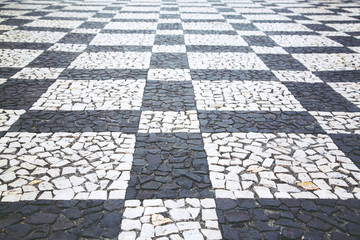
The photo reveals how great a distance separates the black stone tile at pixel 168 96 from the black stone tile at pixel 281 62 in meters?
2.16

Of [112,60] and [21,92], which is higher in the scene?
[112,60]

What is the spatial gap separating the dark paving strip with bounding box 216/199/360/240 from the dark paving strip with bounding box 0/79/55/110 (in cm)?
341

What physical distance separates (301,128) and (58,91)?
387 centimetres

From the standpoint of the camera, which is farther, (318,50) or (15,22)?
(15,22)

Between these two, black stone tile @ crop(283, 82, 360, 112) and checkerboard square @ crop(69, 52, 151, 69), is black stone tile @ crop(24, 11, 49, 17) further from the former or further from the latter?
black stone tile @ crop(283, 82, 360, 112)

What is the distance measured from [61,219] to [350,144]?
3377mm

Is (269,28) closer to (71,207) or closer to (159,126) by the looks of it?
(159,126)

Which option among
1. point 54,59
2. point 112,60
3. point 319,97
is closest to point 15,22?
point 54,59

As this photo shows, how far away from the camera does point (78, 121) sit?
3924mm

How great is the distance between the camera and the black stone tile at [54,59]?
5.88 meters

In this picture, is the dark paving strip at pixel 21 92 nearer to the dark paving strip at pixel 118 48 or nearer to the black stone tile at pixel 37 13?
the dark paving strip at pixel 118 48


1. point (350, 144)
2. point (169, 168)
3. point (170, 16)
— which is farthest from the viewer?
point (170, 16)

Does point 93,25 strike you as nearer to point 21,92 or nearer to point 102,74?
point 102,74

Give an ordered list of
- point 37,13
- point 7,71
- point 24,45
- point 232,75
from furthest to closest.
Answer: point 37,13 → point 24,45 → point 232,75 → point 7,71
